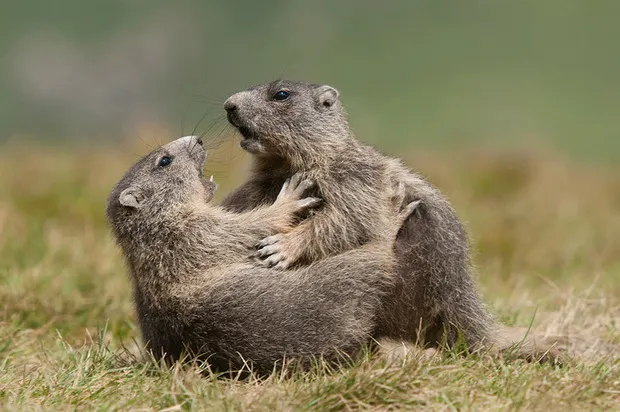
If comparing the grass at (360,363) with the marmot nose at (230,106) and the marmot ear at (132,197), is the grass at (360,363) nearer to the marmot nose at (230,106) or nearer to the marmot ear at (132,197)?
the marmot nose at (230,106)

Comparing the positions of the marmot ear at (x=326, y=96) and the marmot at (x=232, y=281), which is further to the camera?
the marmot ear at (x=326, y=96)

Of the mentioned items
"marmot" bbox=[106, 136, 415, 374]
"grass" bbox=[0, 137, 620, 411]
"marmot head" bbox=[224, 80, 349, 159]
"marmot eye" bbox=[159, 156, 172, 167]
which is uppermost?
"marmot head" bbox=[224, 80, 349, 159]

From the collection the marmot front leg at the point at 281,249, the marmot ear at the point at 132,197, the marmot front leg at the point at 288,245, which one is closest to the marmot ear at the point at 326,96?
the marmot front leg at the point at 288,245

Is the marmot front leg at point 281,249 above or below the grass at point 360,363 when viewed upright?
above

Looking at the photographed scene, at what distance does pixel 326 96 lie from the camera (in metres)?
7.16

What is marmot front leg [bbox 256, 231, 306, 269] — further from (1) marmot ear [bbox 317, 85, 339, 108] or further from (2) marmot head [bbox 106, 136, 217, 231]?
(1) marmot ear [bbox 317, 85, 339, 108]

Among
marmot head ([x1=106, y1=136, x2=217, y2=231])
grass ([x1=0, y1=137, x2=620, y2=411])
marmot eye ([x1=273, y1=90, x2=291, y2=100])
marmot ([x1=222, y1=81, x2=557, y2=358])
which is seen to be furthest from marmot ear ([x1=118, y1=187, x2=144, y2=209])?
marmot eye ([x1=273, y1=90, x2=291, y2=100])

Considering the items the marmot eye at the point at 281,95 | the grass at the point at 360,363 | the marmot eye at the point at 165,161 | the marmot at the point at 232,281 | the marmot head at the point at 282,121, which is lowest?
the grass at the point at 360,363

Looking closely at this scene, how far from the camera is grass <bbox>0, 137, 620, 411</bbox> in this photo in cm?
522

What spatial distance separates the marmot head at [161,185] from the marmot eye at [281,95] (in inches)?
25.8

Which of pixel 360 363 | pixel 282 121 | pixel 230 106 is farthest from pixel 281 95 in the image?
pixel 360 363

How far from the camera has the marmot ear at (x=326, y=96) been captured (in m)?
7.13

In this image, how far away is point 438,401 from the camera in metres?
5.13

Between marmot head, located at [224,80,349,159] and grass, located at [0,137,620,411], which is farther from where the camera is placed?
marmot head, located at [224,80,349,159]
